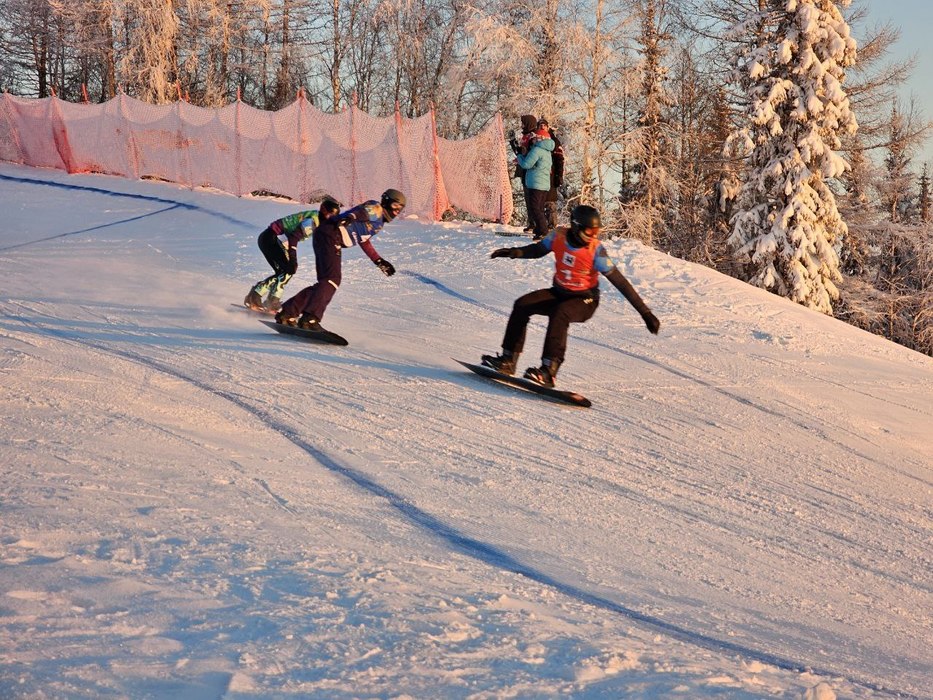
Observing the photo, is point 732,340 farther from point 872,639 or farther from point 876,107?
point 876,107

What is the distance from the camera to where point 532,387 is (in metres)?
7.91

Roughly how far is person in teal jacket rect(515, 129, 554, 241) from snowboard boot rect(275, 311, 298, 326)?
5.43 m

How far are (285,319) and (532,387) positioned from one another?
2.80 metres

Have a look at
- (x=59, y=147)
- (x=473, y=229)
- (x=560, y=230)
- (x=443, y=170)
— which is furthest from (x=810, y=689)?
(x=59, y=147)

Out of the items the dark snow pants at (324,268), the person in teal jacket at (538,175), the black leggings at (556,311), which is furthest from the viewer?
the person in teal jacket at (538,175)

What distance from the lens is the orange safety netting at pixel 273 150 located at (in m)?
18.5

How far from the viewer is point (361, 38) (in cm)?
A: 3900

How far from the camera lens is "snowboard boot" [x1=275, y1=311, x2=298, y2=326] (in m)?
9.40

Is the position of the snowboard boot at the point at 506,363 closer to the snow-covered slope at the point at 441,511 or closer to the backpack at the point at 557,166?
the snow-covered slope at the point at 441,511

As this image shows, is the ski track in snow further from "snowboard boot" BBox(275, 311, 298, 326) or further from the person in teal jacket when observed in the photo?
the person in teal jacket

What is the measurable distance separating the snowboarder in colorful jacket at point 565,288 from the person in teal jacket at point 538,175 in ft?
19.9

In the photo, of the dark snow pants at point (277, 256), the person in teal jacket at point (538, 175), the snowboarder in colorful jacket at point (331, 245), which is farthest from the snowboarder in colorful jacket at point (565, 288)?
the person in teal jacket at point (538, 175)

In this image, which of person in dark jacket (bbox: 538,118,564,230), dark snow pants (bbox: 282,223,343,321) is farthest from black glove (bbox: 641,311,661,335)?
person in dark jacket (bbox: 538,118,564,230)

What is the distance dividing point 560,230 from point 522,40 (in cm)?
2128
